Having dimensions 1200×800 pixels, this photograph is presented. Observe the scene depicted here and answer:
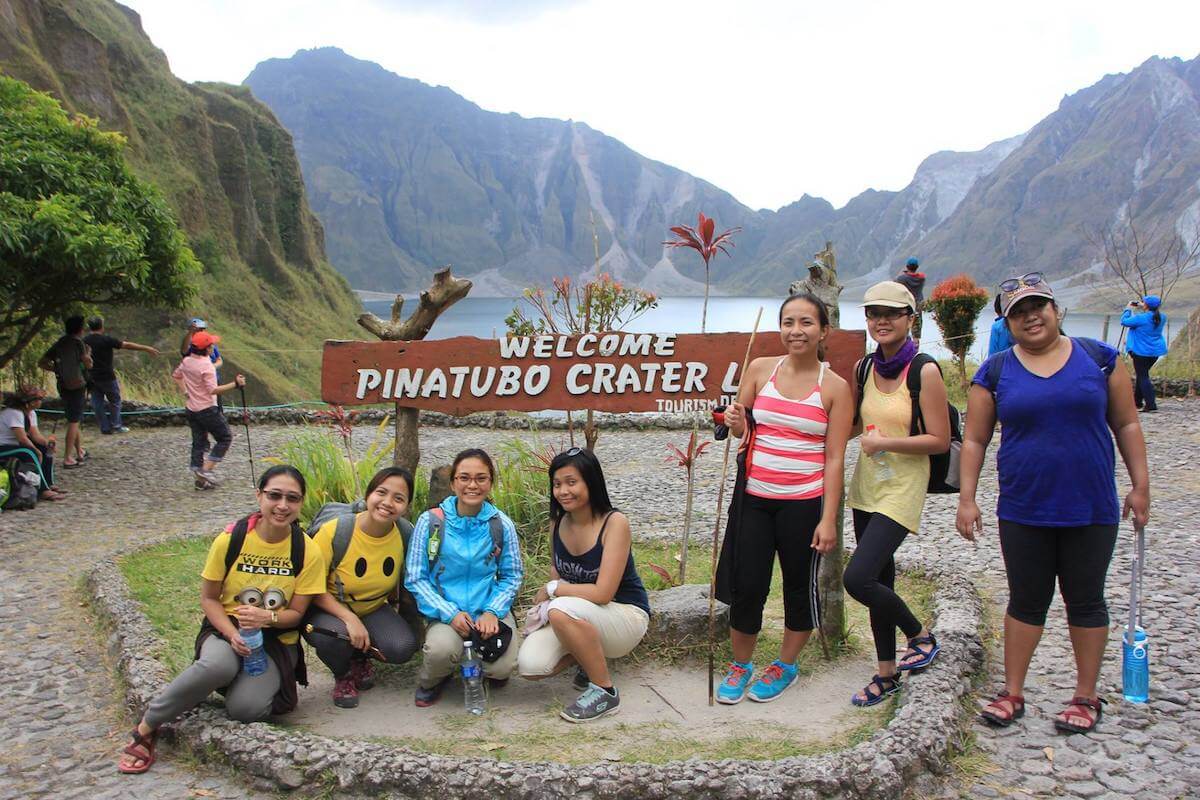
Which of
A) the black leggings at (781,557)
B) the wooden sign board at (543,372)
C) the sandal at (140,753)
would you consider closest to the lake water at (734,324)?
the wooden sign board at (543,372)

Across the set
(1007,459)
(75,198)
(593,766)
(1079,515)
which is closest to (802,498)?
(1007,459)

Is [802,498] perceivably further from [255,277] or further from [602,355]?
[255,277]

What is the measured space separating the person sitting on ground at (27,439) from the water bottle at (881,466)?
711cm

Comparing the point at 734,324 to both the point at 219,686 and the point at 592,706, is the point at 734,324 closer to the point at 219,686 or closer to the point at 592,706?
the point at 592,706

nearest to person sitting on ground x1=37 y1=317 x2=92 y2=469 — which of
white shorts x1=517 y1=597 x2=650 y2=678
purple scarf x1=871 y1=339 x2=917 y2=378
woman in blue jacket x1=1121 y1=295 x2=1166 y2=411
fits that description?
white shorts x1=517 y1=597 x2=650 y2=678

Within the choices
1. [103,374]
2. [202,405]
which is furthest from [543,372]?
[103,374]

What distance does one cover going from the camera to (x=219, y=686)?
3.17 metres

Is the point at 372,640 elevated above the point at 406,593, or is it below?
below

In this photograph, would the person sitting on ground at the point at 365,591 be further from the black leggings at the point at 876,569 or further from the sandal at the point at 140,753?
the black leggings at the point at 876,569

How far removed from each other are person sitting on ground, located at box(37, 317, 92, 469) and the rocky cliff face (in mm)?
14545

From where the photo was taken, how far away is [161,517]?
716cm

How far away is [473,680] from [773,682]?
4.06 ft

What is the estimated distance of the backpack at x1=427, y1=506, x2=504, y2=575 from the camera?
350 centimetres

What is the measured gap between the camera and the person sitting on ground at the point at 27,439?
23.6ft
